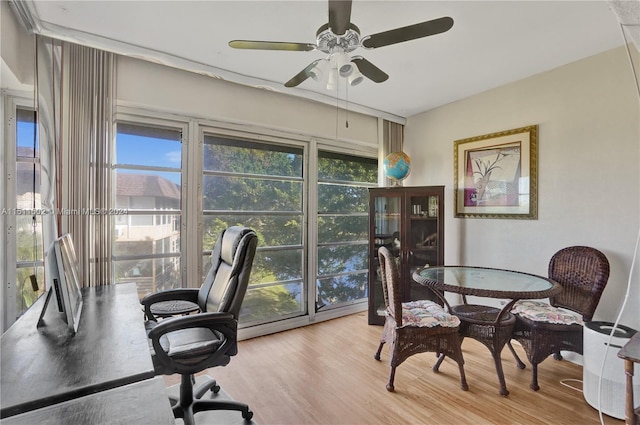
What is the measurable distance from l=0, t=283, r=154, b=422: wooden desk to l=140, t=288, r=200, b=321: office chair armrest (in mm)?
437

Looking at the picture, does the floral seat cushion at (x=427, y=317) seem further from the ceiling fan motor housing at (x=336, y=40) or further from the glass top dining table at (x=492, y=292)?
the ceiling fan motor housing at (x=336, y=40)

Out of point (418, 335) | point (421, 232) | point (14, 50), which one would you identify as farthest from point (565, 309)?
point (14, 50)

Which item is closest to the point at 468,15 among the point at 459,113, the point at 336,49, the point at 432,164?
the point at 336,49

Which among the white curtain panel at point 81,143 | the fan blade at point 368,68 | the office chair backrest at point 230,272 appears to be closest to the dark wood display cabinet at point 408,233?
the fan blade at point 368,68

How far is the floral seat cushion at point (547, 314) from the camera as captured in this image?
2.35 m

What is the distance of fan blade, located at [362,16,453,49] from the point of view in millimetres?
1596

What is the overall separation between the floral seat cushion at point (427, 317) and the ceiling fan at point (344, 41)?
1784 millimetres

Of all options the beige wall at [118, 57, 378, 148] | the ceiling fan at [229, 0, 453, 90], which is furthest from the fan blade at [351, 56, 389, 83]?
the beige wall at [118, 57, 378, 148]

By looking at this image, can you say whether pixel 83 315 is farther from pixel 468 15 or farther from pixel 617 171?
pixel 617 171

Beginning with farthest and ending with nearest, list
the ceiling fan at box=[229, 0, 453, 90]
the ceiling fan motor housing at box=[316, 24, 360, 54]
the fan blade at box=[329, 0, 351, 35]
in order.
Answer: the ceiling fan motor housing at box=[316, 24, 360, 54] → the ceiling fan at box=[229, 0, 453, 90] → the fan blade at box=[329, 0, 351, 35]

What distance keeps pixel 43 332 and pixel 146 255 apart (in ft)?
4.61

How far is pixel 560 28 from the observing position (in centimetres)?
220

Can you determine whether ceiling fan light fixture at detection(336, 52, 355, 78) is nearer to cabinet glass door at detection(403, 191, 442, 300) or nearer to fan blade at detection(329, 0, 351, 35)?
fan blade at detection(329, 0, 351, 35)

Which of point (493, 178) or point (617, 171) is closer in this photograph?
point (617, 171)
